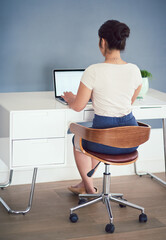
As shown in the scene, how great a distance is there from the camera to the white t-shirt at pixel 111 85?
267cm

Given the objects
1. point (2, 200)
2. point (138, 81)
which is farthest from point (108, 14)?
point (2, 200)

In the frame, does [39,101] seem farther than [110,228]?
Yes

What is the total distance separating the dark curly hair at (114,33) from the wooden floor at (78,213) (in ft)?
3.74

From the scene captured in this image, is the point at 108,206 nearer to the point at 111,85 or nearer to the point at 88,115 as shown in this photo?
the point at 88,115

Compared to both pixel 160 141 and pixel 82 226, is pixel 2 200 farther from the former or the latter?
pixel 160 141

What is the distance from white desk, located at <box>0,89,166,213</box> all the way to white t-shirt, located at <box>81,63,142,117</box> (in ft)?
1.01

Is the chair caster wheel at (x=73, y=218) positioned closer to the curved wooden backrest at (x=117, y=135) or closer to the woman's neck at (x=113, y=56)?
the curved wooden backrest at (x=117, y=135)

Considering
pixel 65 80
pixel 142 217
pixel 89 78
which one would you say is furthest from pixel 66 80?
pixel 142 217

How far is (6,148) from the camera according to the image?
3.03 metres

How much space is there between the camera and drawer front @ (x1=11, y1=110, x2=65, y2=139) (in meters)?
2.87

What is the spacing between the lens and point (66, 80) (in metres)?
3.40

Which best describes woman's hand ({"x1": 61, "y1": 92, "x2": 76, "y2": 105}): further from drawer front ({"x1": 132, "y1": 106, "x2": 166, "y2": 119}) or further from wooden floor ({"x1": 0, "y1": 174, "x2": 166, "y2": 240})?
wooden floor ({"x1": 0, "y1": 174, "x2": 166, "y2": 240})

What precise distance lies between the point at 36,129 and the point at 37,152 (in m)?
0.17

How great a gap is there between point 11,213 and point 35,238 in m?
0.41
